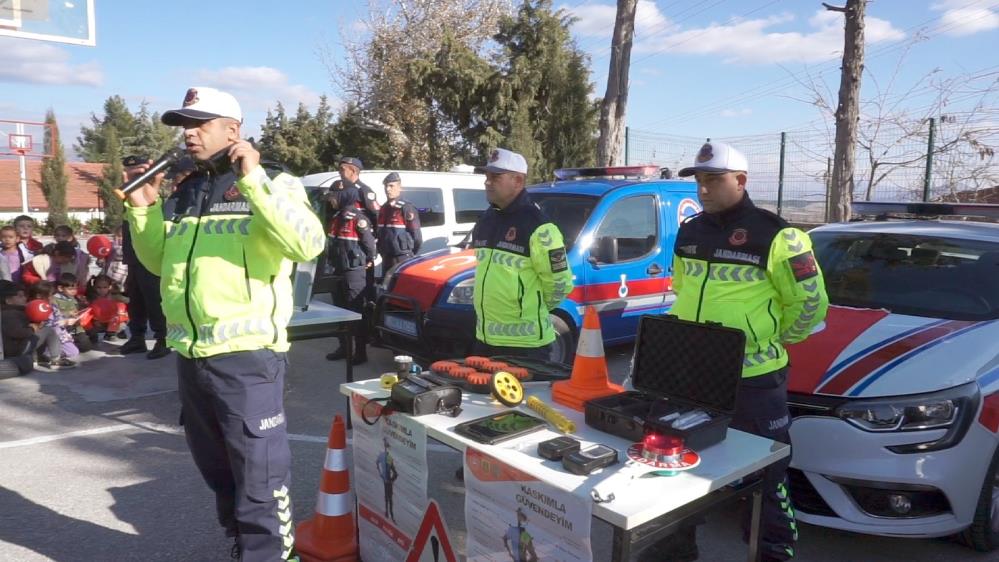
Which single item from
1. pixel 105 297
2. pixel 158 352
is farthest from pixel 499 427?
pixel 105 297

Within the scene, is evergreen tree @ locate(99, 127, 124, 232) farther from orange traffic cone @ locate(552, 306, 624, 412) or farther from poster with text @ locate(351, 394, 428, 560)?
orange traffic cone @ locate(552, 306, 624, 412)

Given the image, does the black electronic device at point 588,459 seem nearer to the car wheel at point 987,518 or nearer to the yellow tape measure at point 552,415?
the yellow tape measure at point 552,415

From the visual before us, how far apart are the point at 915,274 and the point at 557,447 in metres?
3.17

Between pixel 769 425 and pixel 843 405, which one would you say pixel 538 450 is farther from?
pixel 843 405

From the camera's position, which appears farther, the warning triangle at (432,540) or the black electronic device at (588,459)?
the warning triangle at (432,540)

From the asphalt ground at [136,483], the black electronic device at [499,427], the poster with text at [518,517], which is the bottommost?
the asphalt ground at [136,483]

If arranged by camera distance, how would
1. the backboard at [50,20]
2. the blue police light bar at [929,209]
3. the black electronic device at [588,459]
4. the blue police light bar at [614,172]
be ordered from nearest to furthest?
the black electronic device at [588,459], the blue police light bar at [929,209], the blue police light bar at [614,172], the backboard at [50,20]

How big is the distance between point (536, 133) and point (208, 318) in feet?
69.2

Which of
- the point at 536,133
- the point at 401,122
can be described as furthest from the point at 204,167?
the point at 401,122

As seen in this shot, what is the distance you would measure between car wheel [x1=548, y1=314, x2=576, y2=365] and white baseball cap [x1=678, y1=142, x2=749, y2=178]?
2901 mm

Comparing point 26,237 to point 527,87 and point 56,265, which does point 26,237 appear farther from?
point 527,87

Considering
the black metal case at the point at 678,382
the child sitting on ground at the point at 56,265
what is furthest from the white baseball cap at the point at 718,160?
the child sitting on ground at the point at 56,265

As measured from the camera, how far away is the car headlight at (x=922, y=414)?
3000 millimetres

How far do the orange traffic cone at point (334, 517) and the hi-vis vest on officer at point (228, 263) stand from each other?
0.57 meters
